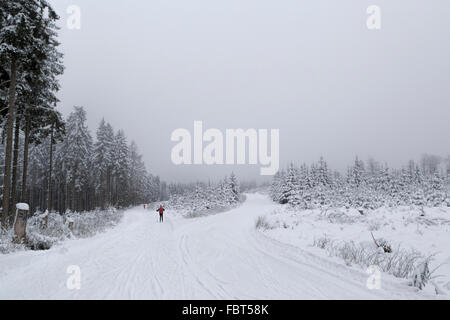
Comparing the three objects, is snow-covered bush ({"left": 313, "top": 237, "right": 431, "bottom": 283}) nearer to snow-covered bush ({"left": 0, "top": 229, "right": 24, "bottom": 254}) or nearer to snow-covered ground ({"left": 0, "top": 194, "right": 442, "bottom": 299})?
snow-covered ground ({"left": 0, "top": 194, "right": 442, "bottom": 299})

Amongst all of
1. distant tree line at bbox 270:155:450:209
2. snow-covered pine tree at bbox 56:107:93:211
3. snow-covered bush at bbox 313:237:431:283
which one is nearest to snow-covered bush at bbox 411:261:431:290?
snow-covered bush at bbox 313:237:431:283

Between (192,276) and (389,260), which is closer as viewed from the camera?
(192,276)

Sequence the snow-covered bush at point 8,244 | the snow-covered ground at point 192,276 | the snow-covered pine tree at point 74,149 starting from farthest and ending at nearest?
the snow-covered pine tree at point 74,149 → the snow-covered bush at point 8,244 → the snow-covered ground at point 192,276

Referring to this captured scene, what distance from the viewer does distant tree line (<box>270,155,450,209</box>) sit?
13.4 meters

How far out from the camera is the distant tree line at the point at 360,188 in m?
13.4

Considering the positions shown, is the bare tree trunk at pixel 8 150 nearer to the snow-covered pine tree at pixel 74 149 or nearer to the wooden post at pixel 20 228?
the wooden post at pixel 20 228

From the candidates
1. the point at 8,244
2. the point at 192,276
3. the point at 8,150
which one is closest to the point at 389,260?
the point at 192,276

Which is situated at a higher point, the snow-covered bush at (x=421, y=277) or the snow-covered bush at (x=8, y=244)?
Result: the snow-covered bush at (x=421, y=277)

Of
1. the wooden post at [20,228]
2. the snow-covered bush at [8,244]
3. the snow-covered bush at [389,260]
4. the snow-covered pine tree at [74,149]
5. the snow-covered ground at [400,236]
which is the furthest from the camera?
the snow-covered pine tree at [74,149]

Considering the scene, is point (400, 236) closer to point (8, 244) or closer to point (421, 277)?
point (421, 277)

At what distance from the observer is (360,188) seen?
17531 millimetres

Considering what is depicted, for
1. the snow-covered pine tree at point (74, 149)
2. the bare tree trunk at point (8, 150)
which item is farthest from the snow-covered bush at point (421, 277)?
the snow-covered pine tree at point (74, 149)

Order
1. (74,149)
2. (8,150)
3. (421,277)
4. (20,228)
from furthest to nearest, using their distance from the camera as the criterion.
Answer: (74,149)
(8,150)
(20,228)
(421,277)
